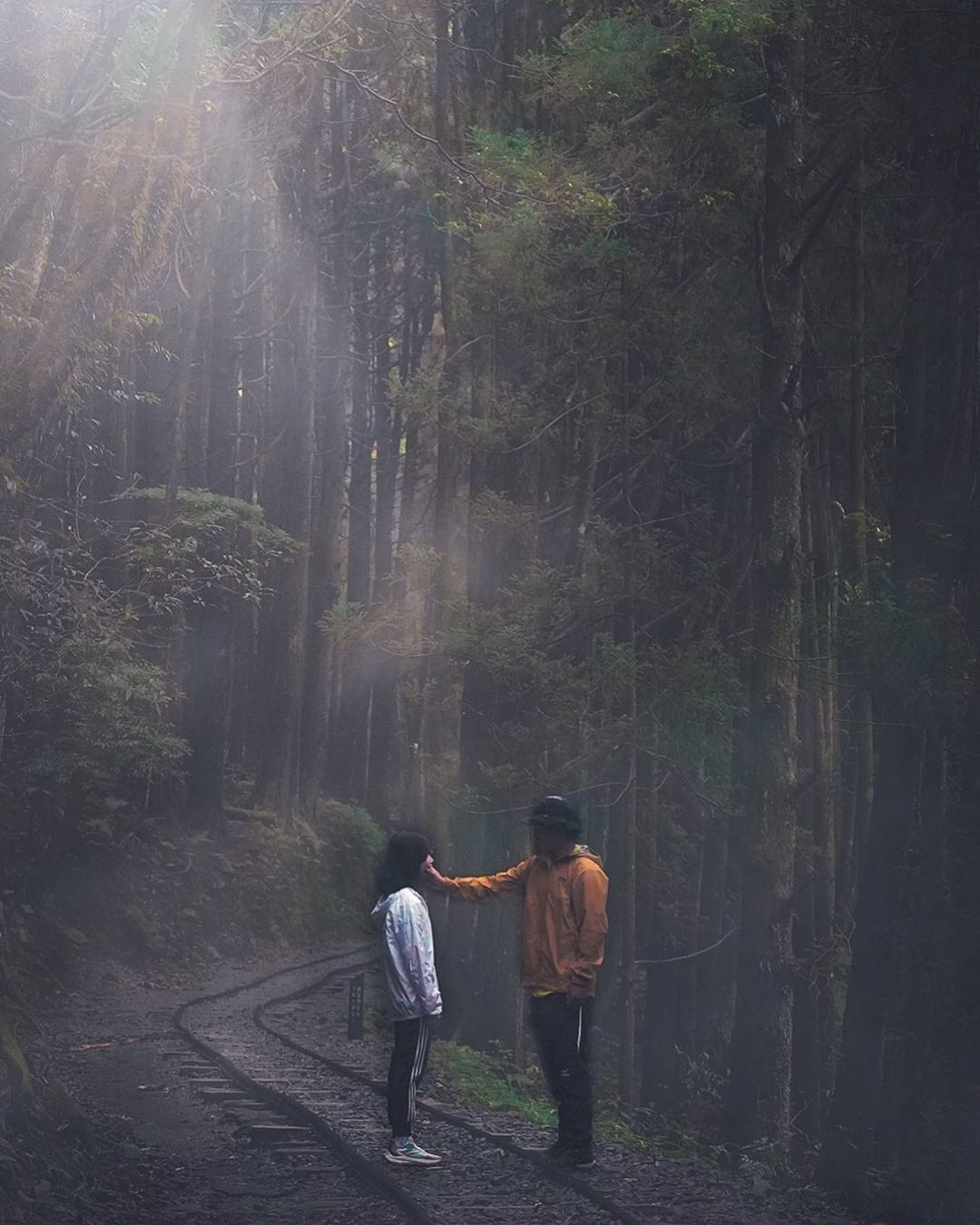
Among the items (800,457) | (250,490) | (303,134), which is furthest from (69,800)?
(250,490)

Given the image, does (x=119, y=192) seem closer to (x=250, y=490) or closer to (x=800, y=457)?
(x=800, y=457)

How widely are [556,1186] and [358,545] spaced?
28.5m

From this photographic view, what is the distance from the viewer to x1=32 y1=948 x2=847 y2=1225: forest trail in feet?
27.5

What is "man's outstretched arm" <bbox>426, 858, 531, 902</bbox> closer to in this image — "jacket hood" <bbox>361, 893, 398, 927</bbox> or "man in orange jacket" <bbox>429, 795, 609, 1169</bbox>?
Result: "man in orange jacket" <bbox>429, 795, 609, 1169</bbox>

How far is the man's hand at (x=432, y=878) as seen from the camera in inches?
350

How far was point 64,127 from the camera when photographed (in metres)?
10.2

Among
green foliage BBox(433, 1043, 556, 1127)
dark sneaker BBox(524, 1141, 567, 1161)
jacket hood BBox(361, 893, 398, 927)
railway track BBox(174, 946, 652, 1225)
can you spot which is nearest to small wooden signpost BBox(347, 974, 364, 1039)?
railway track BBox(174, 946, 652, 1225)

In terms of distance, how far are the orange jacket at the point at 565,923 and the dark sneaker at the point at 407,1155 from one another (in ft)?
4.47

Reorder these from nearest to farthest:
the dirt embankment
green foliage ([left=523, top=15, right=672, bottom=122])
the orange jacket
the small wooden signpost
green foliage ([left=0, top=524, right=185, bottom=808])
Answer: the orange jacket, the dirt embankment, green foliage ([left=0, top=524, right=185, bottom=808]), green foliage ([left=523, top=15, right=672, bottom=122]), the small wooden signpost

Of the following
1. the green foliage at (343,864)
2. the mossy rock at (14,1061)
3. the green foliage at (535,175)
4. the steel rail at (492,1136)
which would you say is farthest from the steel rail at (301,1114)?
the green foliage at (535,175)

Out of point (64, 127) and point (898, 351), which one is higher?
point (64, 127)

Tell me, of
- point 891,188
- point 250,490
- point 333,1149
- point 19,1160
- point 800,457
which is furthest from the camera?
point 250,490

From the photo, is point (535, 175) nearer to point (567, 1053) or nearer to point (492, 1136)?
point (567, 1053)

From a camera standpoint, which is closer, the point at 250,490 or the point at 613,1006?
the point at 613,1006
